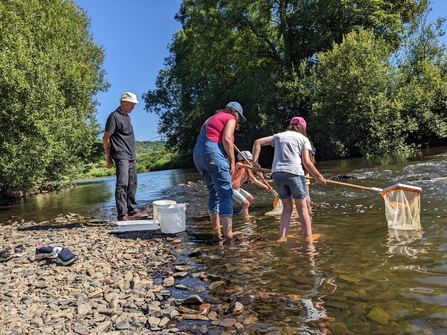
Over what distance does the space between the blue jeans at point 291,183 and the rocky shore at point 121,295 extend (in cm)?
169

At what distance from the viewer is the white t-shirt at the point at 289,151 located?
5727mm

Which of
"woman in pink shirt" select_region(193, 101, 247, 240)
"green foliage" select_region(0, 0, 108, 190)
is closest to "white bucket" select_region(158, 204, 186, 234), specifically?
"woman in pink shirt" select_region(193, 101, 247, 240)

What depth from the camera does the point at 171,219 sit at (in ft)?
23.3

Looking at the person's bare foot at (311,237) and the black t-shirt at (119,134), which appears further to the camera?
the black t-shirt at (119,134)

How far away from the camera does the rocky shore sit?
132 inches

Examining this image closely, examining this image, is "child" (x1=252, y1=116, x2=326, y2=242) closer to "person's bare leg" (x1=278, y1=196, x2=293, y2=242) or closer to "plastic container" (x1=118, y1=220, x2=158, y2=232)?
"person's bare leg" (x1=278, y1=196, x2=293, y2=242)

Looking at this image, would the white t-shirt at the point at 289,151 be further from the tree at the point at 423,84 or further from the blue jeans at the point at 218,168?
the tree at the point at 423,84

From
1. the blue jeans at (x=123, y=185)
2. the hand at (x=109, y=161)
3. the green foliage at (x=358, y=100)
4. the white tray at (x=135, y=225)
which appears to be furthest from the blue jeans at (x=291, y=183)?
the green foliage at (x=358, y=100)

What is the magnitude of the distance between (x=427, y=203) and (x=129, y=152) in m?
6.64

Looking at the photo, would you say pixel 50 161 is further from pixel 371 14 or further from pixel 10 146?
pixel 371 14

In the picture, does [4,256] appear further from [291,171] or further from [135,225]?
[291,171]

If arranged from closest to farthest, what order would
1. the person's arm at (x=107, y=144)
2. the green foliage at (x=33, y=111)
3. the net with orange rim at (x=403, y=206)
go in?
the net with orange rim at (x=403, y=206)
the person's arm at (x=107, y=144)
the green foliage at (x=33, y=111)

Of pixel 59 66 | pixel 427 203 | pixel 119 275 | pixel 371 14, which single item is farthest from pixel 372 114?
pixel 119 275

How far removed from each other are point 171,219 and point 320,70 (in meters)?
23.3
